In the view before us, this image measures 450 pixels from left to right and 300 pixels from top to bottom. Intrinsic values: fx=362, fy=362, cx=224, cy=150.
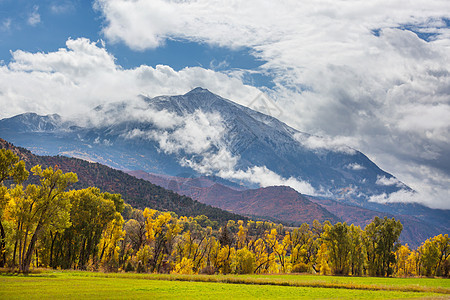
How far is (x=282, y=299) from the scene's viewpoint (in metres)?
43.8

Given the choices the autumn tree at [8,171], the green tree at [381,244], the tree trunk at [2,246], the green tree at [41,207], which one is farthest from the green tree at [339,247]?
the autumn tree at [8,171]

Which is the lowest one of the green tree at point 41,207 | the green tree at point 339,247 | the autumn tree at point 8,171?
the green tree at point 339,247

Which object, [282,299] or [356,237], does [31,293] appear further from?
[356,237]

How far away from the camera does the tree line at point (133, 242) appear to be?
180 ft

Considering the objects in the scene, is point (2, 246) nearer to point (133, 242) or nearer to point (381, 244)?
point (133, 242)

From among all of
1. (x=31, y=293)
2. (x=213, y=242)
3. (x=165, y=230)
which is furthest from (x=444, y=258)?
(x=31, y=293)

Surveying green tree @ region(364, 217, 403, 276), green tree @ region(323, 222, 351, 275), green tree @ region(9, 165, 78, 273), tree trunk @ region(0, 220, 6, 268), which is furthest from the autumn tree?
green tree @ region(364, 217, 403, 276)

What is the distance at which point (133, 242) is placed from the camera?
83.8 meters

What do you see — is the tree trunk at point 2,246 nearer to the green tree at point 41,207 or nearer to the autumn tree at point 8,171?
the autumn tree at point 8,171

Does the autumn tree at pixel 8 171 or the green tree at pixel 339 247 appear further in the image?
the green tree at pixel 339 247

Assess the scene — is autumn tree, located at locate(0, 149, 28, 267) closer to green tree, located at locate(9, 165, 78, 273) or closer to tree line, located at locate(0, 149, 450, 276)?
tree line, located at locate(0, 149, 450, 276)

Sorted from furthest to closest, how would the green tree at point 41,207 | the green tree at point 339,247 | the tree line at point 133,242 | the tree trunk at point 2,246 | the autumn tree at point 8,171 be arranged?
the green tree at point 339,247 → the tree line at point 133,242 → the green tree at point 41,207 → the tree trunk at point 2,246 → the autumn tree at point 8,171

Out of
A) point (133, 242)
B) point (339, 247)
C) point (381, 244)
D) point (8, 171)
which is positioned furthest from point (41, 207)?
point (381, 244)

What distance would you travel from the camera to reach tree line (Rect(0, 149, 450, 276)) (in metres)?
54.8
